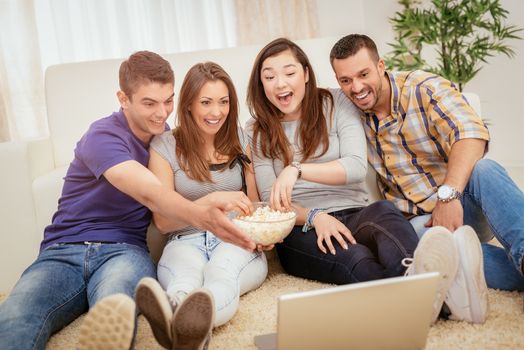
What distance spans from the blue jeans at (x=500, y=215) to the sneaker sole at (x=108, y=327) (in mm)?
1008

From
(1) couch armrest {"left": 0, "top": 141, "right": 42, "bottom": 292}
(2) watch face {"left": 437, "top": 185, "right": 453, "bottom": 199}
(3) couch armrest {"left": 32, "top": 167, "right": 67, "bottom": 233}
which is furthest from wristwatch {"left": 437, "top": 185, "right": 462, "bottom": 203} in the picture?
(1) couch armrest {"left": 0, "top": 141, "right": 42, "bottom": 292}

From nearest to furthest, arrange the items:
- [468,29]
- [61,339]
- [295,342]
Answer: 1. [295,342]
2. [61,339]
3. [468,29]

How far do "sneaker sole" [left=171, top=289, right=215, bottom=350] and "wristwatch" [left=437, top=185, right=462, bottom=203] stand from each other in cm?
83

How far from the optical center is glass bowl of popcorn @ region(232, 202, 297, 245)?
1470mm

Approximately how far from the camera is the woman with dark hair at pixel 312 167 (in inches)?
63.7

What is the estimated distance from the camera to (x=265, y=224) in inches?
57.7

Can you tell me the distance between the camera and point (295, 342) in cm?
109

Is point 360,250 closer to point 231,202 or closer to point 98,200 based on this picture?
point 231,202

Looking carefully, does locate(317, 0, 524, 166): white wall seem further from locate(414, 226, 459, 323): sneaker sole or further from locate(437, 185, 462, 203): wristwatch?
locate(414, 226, 459, 323): sneaker sole

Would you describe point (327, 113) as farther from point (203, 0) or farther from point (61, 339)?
point (203, 0)

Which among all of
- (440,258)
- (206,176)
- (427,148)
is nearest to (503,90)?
(427,148)

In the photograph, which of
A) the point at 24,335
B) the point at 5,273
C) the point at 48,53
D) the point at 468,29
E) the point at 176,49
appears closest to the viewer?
the point at 24,335

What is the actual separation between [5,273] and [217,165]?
3.10 ft

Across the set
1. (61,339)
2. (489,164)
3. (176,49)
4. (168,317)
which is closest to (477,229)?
(489,164)
